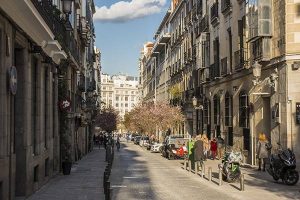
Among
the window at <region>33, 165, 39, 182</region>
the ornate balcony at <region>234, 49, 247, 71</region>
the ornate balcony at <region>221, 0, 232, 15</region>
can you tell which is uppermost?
the ornate balcony at <region>221, 0, 232, 15</region>

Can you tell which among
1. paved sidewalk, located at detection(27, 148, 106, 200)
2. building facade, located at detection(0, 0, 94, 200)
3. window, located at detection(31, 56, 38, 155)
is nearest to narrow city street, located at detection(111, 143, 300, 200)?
paved sidewalk, located at detection(27, 148, 106, 200)

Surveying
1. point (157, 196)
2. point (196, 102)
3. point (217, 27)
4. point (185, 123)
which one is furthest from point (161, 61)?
point (157, 196)

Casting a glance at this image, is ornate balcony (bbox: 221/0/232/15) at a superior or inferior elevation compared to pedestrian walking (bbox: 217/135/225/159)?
superior

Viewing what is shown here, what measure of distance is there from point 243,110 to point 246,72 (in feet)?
7.36

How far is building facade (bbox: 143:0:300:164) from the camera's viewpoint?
22.0 metres

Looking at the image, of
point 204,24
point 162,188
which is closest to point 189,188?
point 162,188

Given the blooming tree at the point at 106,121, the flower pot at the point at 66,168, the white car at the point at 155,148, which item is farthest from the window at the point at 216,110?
the blooming tree at the point at 106,121

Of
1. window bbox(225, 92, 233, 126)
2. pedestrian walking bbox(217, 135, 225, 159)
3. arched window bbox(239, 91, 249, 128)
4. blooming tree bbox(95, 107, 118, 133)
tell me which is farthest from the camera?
blooming tree bbox(95, 107, 118, 133)

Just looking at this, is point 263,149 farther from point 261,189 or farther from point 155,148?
point 155,148

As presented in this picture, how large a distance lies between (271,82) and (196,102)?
18428 millimetres

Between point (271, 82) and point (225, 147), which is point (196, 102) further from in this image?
point (271, 82)

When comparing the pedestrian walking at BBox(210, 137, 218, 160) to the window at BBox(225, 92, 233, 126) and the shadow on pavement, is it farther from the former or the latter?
the shadow on pavement

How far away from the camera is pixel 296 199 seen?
14742mm

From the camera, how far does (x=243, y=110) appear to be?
→ 28406 millimetres
